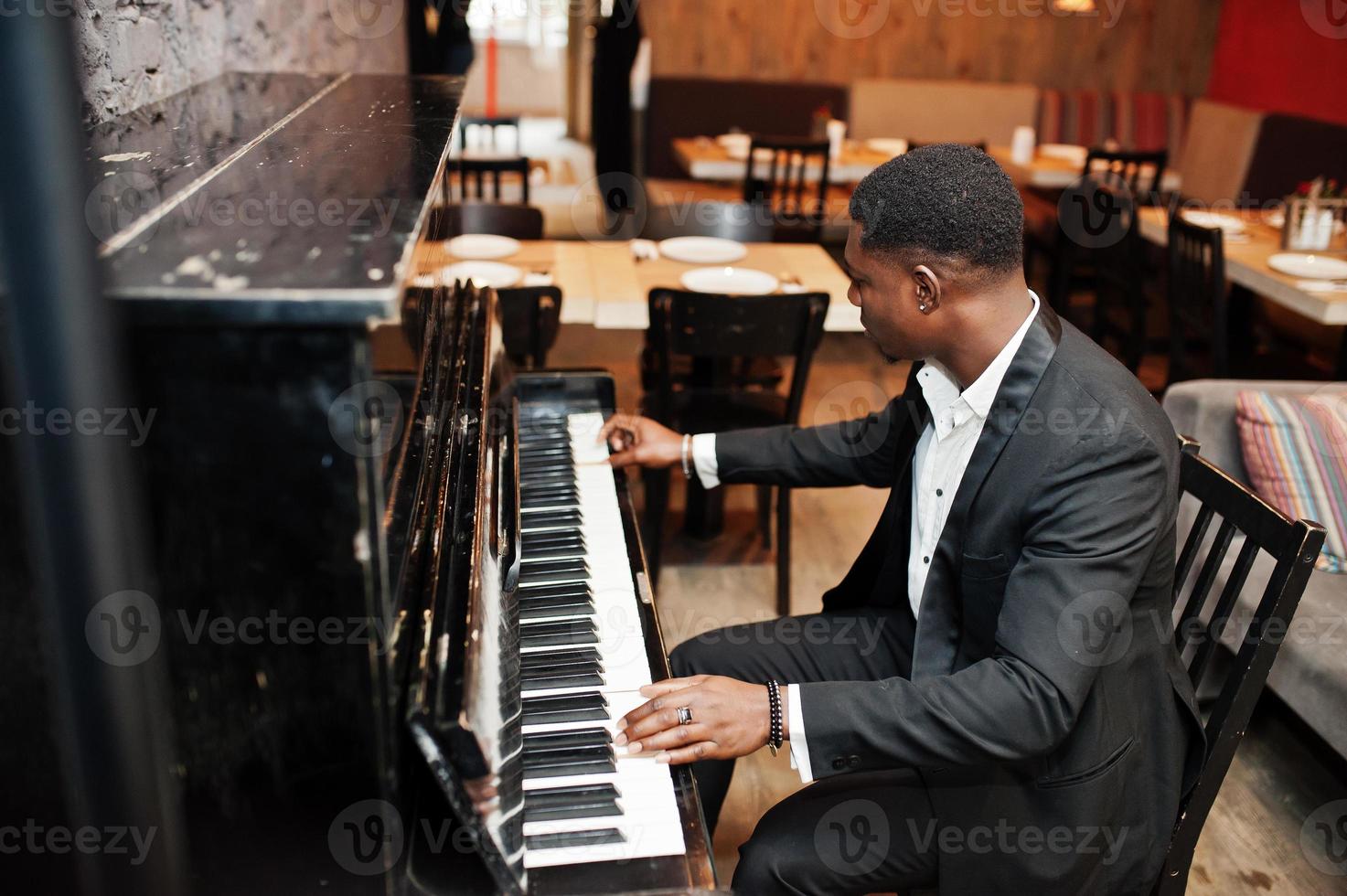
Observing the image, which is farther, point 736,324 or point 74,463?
point 736,324

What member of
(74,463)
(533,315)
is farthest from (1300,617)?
(74,463)

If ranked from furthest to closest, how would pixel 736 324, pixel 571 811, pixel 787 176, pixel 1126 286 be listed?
pixel 787 176 → pixel 1126 286 → pixel 736 324 → pixel 571 811

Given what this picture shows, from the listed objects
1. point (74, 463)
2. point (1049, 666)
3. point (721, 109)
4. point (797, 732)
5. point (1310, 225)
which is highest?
point (74, 463)

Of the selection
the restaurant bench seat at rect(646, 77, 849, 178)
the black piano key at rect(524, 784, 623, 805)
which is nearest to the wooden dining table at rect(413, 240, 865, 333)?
the black piano key at rect(524, 784, 623, 805)

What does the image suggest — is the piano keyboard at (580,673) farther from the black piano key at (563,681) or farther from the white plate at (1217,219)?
the white plate at (1217,219)

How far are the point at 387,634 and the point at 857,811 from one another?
0.81m

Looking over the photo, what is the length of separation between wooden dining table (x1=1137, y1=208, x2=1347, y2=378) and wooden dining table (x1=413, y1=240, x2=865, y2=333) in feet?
5.06

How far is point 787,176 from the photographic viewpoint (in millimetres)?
5254

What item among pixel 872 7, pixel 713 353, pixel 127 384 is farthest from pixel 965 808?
pixel 872 7

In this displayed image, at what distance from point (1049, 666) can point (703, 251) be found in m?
2.42

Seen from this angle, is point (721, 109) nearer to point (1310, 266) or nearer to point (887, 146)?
point (887, 146)

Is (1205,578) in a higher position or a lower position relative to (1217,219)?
lower

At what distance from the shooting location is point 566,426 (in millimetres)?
2098

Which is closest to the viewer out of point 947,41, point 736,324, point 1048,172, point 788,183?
point 736,324
